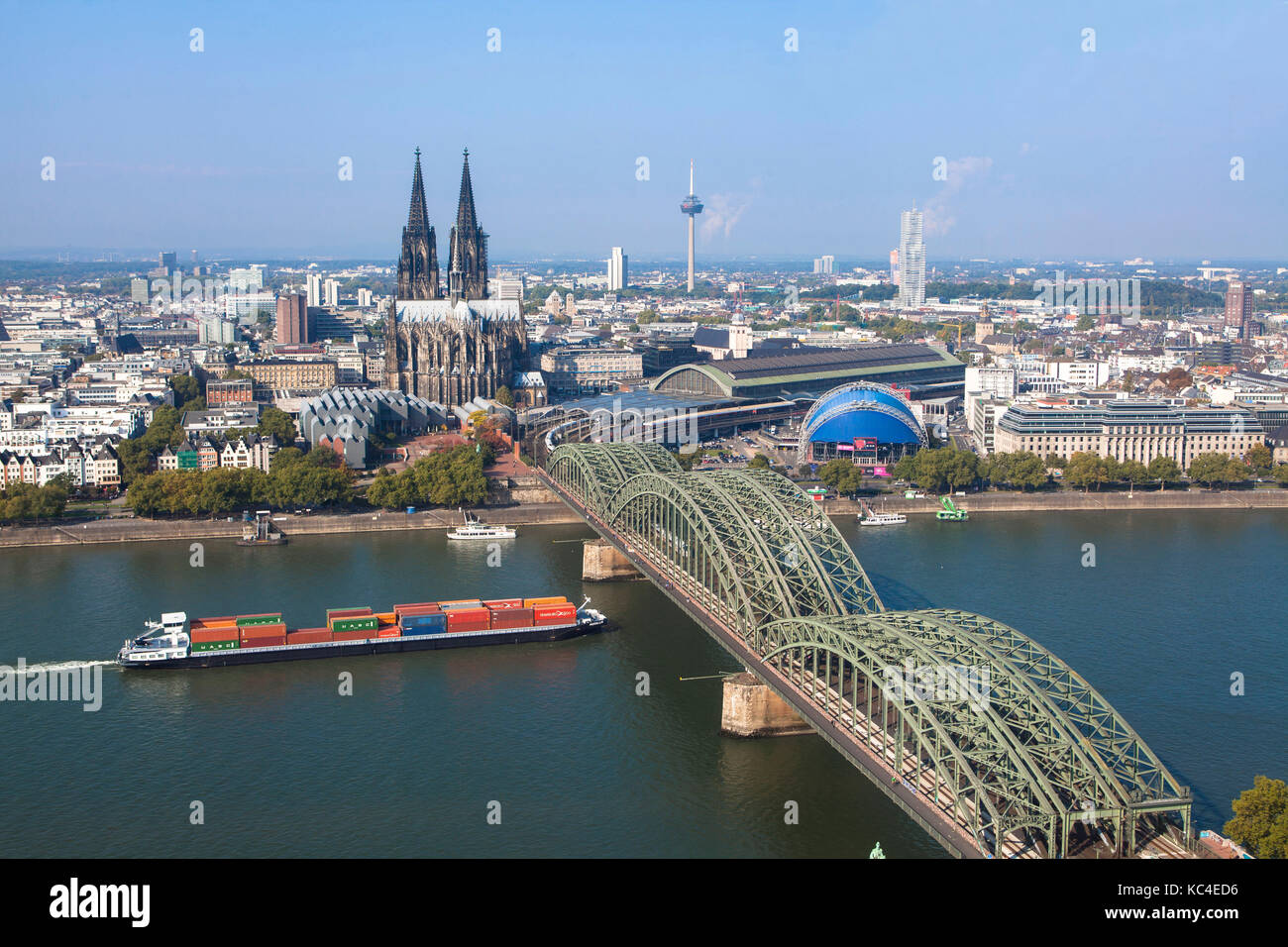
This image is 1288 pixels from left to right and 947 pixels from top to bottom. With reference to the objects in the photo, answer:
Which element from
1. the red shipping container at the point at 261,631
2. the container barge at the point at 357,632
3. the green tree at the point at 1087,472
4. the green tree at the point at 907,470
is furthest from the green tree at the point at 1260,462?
the red shipping container at the point at 261,631

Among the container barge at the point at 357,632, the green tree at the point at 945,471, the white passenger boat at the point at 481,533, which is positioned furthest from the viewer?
the green tree at the point at 945,471

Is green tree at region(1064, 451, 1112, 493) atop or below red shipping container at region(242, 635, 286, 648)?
atop

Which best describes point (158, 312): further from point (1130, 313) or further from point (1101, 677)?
point (1101, 677)

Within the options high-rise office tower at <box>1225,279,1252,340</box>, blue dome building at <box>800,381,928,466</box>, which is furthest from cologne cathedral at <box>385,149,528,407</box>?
high-rise office tower at <box>1225,279,1252,340</box>

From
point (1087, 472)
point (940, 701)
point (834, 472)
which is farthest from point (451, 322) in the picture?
point (940, 701)

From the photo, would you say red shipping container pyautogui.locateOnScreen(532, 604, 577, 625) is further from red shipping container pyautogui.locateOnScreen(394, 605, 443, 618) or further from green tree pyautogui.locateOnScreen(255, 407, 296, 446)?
green tree pyautogui.locateOnScreen(255, 407, 296, 446)

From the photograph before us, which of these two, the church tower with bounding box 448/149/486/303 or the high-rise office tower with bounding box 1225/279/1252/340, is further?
the high-rise office tower with bounding box 1225/279/1252/340

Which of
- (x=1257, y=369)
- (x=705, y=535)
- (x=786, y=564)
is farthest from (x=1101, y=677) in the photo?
(x=1257, y=369)

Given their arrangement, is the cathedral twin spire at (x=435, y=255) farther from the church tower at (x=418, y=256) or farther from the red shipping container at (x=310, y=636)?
the red shipping container at (x=310, y=636)
